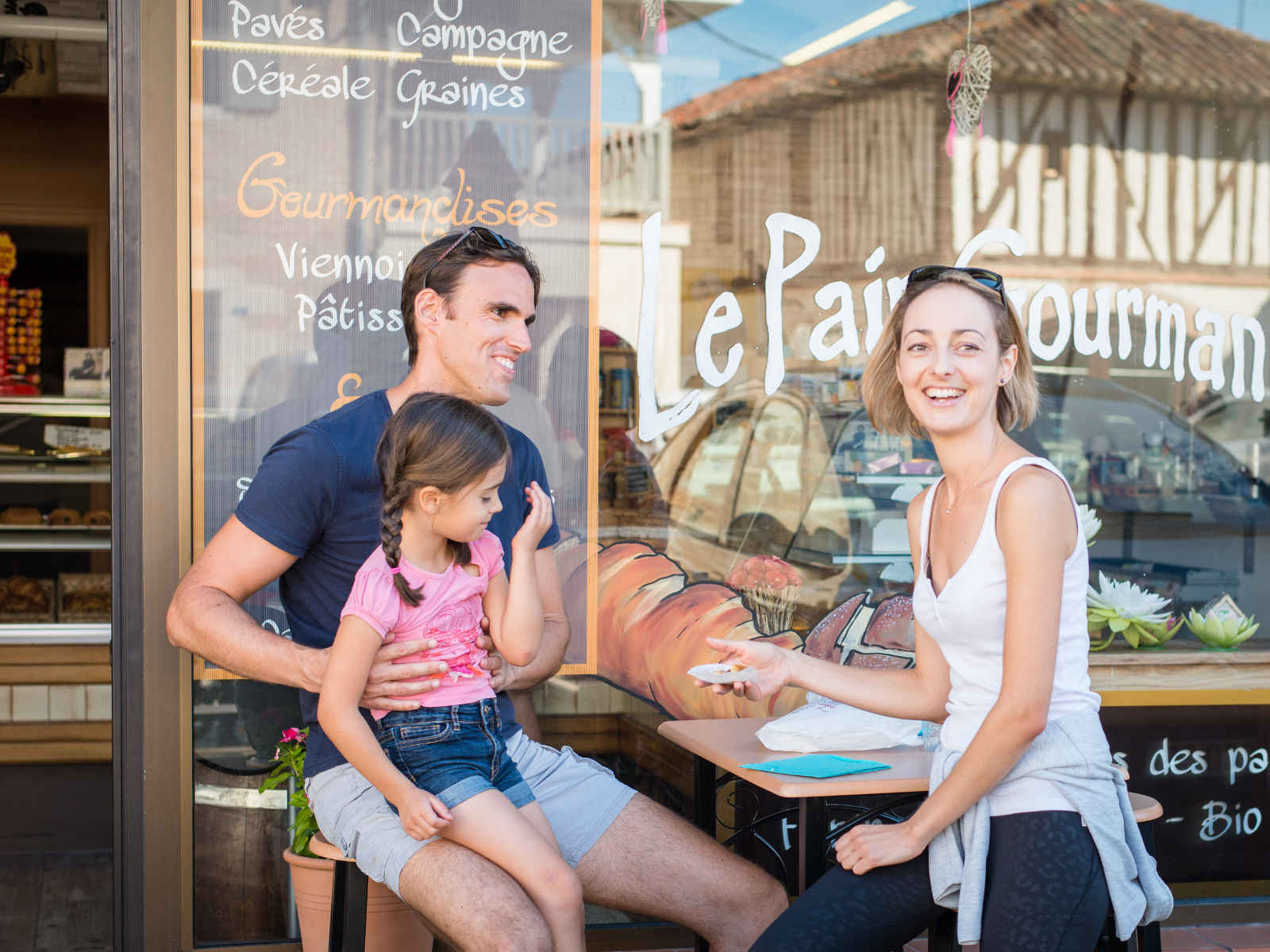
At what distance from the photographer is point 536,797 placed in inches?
96.1

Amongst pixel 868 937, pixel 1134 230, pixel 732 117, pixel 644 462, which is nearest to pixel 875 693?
pixel 868 937

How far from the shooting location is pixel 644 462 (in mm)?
3535

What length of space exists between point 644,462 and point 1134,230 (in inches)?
69.5

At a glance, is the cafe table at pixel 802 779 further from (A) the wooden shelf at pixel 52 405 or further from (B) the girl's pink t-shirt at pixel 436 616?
(A) the wooden shelf at pixel 52 405

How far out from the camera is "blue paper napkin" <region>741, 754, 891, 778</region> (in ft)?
7.72

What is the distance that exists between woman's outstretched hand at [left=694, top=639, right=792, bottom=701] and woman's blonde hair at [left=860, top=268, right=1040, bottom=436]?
505 millimetres

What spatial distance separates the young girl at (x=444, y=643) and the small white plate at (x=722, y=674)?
1.06 ft

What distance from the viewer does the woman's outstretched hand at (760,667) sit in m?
2.35

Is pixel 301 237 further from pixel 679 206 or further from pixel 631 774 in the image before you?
pixel 631 774

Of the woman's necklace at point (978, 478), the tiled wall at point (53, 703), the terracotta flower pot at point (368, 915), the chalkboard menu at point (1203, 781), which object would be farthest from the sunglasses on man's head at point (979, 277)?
the tiled wall at point (53, 703)

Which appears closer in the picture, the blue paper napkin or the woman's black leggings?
the woman's black leggings

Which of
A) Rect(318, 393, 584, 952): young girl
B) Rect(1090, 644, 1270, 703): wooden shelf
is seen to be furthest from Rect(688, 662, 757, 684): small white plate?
Rect(1090, 644, 1270, 703): wooden shelf

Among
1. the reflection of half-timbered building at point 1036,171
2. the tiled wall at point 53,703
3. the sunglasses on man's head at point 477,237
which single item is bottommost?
the tiled wall at point 53,703

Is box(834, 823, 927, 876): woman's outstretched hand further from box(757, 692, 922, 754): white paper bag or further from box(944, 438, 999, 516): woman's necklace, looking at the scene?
box(944, 438, 999, 516): woman's necklace
